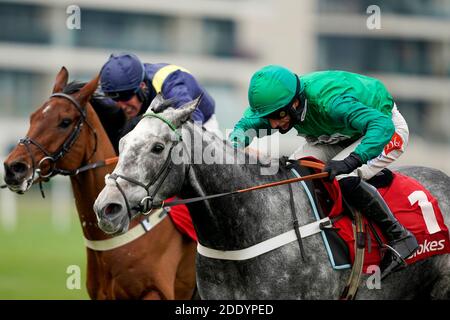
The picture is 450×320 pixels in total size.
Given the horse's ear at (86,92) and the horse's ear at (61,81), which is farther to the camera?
the horse's ear at (61,81)

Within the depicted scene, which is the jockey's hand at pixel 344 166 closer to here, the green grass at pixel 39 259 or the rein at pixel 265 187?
the rein at pixel 265 187

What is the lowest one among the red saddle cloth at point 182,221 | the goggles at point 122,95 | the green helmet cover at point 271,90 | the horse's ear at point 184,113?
the red saddle cloth at point 182,221

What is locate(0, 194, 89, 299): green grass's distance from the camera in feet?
38.9

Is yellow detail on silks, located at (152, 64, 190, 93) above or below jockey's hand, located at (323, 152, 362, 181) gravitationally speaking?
above

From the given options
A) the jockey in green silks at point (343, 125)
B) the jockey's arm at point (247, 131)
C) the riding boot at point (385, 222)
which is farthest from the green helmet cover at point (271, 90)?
the riding boot at point (385, 222)

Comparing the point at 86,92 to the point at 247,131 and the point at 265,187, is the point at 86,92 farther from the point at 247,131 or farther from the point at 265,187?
the point at 265,187

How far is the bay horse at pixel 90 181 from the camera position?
19.9ft

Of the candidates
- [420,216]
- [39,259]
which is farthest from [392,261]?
[39,259]

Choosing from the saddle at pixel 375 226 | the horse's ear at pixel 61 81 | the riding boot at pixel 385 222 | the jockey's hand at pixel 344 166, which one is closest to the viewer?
the jockey's hand at pixel 344 166

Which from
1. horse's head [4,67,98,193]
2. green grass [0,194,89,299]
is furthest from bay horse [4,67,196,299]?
green grass [0,194,89,299]

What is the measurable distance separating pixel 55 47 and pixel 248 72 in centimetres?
910

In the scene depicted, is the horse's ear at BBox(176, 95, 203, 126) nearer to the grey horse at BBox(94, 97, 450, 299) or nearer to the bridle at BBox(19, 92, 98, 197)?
the grey horse at BBox(94, 97, 450, 299)

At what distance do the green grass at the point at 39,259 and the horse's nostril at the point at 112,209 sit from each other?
6.40 m

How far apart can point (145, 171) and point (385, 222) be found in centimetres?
143
